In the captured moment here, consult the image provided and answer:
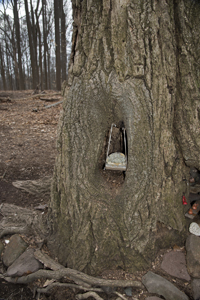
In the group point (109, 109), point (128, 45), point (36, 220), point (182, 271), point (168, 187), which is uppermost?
point (128, 45)

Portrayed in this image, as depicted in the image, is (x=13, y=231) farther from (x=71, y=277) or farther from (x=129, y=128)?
(x=129, y=128)

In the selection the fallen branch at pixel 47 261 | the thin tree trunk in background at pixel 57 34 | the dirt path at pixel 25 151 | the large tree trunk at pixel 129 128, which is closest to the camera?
the large tree trunk at pixel 129 128

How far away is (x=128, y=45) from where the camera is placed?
1.91m

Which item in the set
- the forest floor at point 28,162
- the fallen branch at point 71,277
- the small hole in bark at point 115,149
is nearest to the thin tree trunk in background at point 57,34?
the forest floor at point 28,162

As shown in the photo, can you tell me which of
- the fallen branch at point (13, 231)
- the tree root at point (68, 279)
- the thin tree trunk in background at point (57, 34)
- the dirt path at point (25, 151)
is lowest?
the tree root at point (68, 279)

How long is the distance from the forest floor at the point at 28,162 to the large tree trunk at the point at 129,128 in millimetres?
285

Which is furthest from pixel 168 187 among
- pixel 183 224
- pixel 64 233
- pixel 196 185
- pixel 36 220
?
pixel 36 220

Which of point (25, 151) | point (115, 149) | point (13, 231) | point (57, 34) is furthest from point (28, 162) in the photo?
point (57, 34)

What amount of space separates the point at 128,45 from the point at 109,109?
60 cm

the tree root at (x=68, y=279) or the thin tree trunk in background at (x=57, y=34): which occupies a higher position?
the thin tree trunk in background at (x=57, y=34)

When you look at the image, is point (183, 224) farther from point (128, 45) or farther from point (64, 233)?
point (128, 45)

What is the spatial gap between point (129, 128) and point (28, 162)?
3073 mm

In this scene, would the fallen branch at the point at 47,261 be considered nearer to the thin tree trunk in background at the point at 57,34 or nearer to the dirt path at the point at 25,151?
the dirt path at the point at 25,151

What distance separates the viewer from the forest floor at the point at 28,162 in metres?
2.08
